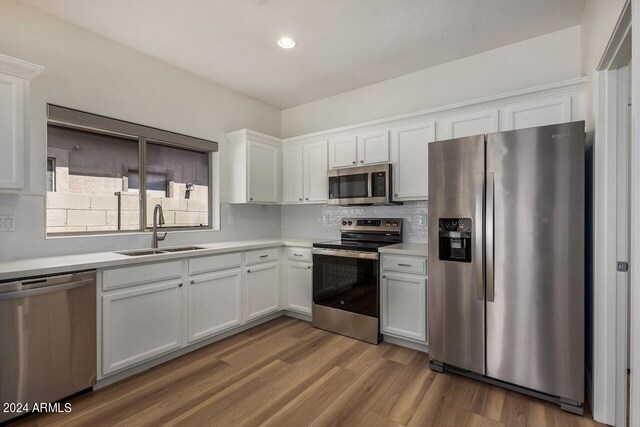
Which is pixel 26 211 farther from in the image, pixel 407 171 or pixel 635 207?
pixel 635 207

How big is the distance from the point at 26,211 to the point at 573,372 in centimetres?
378

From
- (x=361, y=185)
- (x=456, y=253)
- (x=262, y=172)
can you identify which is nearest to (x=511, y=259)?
(x=456, y=253)

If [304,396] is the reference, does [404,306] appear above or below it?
above

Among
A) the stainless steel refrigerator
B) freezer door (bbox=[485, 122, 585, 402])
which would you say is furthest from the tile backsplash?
freezer door (bbox=[485, 122, 585, 402])

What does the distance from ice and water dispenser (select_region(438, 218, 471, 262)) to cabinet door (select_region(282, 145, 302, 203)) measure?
1.93 meters

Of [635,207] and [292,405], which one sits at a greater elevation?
[635,207]

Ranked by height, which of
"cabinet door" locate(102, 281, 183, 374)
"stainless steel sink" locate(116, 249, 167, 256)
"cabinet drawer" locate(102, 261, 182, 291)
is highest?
"stainless steel sink" locate(116, 249, 167, 256)

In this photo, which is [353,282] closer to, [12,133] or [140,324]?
[140,324]

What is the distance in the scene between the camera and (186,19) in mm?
2406

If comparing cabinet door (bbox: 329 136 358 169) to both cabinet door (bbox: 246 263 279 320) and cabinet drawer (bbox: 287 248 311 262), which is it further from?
cabinet door (bbox: 246 263 279 320)

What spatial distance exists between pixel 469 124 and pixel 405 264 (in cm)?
133

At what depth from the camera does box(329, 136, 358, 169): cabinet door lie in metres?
3.41

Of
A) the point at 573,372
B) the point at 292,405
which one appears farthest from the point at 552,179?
the point at 292,405

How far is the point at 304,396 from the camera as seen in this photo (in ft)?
6.92
